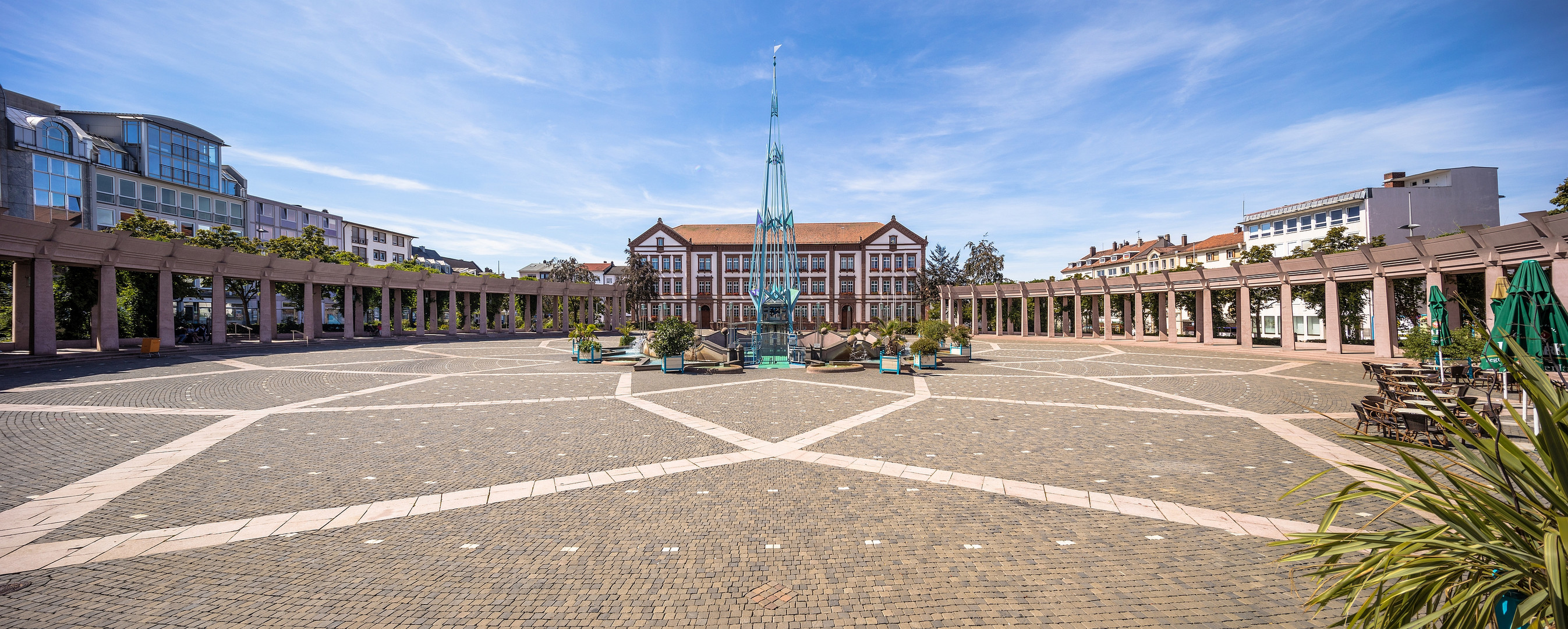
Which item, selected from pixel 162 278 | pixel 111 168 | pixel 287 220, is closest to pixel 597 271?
pixel 287 220

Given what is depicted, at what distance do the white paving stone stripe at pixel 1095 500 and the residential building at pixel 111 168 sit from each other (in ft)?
178

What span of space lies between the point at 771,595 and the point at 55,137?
2778 inches

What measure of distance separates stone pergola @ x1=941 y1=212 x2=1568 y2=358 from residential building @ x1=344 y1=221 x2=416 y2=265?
283 feet

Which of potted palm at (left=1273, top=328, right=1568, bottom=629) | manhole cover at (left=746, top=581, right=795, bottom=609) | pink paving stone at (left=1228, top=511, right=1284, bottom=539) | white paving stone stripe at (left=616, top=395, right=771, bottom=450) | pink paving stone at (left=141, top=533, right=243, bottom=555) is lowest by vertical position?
manhole cover at (left=746, top=581, right=795, bottom=609)

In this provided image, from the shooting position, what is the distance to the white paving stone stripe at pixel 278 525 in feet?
18.6

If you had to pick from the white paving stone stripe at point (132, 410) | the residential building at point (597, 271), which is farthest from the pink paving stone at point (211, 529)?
the residential building at point (597, 271)

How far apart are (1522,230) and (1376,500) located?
2100 cm

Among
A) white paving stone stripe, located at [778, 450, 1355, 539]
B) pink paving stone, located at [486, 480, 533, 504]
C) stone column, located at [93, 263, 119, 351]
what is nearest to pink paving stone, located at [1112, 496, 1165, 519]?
white paving stone stripe, located at [778, 450, 1355, 539]

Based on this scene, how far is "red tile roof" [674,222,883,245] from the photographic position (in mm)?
69812

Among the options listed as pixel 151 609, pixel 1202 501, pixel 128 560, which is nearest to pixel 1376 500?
pixel 1202 501

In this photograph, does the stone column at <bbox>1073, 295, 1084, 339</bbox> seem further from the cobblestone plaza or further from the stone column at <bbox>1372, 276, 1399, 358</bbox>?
the cobblestone plaza

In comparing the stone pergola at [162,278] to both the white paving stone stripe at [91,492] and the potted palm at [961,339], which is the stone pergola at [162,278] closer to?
the white paving stone stripe at [91,492]

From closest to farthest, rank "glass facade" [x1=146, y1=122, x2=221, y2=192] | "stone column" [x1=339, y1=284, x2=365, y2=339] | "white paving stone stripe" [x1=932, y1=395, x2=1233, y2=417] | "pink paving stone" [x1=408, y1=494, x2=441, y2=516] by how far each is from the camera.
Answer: "pink paving stone" [x1=408, y1=494, x2=441, y2=516], "white paving stone stripe" [x1=932, y1=395, x2=1233, y2=417], "stone column" [x1=339, y1=284, x2=365, y2=339], "glass facade" [x1=146, y1=122, x2=221, y2=192]

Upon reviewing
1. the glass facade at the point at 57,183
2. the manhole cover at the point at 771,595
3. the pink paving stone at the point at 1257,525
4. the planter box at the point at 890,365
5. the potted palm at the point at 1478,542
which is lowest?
the manhole cover at the point at 771,595
